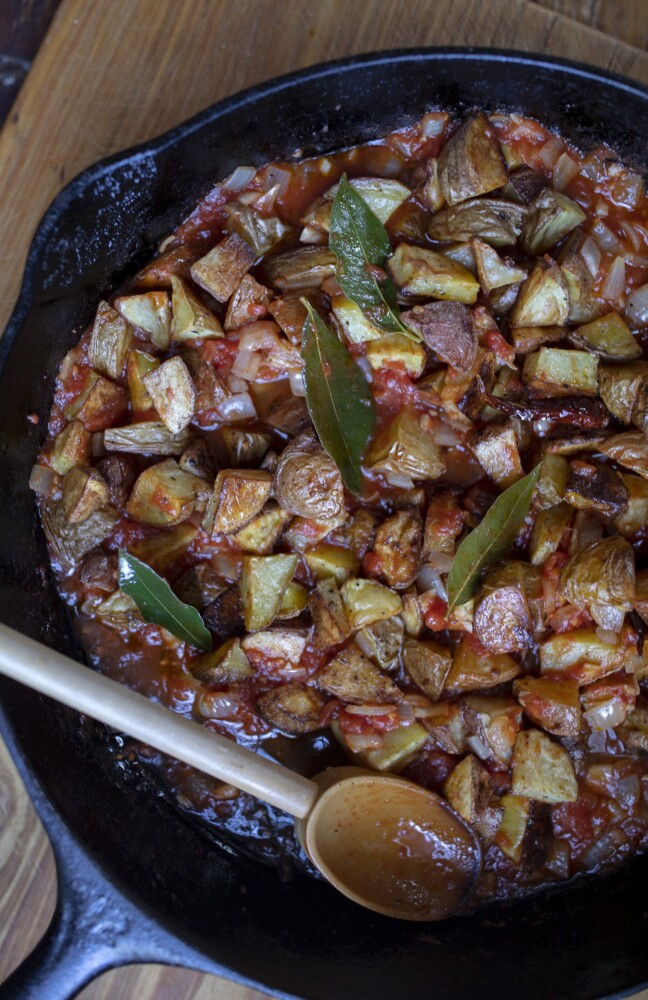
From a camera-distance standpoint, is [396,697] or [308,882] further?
[308,882]

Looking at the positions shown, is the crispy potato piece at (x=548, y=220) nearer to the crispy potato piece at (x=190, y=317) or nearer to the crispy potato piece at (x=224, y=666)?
the crispy potato piece at (x=190, y=317)

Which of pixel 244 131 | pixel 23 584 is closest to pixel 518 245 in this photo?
pixel 244 131

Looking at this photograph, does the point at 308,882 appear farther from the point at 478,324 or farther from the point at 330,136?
the point at 330,136

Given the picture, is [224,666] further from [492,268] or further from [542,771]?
[492,268]

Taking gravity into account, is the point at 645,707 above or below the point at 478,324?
below

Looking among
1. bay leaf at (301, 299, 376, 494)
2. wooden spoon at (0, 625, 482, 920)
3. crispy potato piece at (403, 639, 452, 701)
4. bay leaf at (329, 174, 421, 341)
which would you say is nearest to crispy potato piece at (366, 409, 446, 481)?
bay leaf at (301, 299, 376, 494)

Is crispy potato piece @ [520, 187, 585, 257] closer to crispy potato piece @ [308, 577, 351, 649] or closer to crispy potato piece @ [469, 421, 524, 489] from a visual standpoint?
crispy potato piece @ [469, 421, 524, 489]
